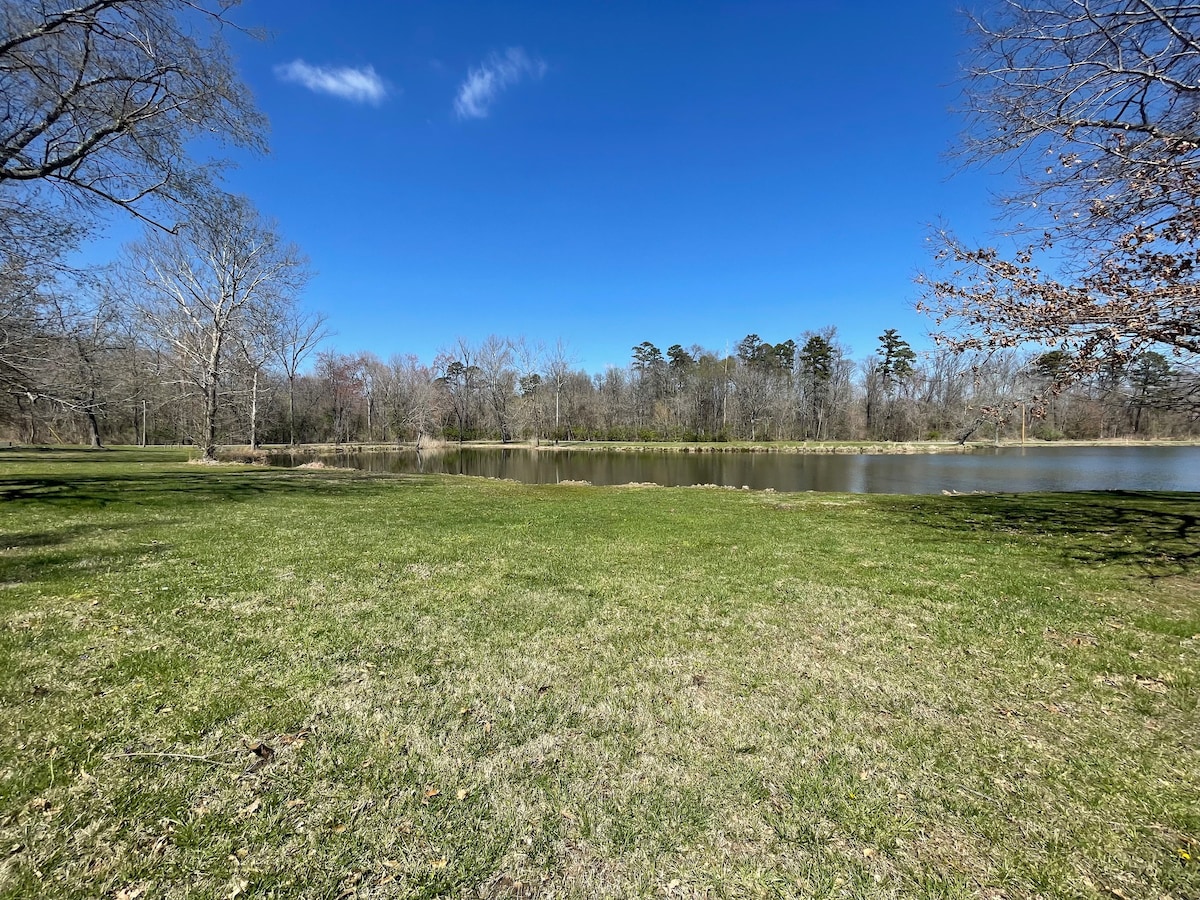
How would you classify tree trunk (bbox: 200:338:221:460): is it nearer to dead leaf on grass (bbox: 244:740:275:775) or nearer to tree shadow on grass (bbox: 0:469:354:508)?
tree shadow on grass (bbox: 0:469:354:508)

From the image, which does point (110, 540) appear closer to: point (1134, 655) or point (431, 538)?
point (431, 538)

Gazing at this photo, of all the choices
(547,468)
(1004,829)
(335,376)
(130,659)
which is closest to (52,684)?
(130,659)

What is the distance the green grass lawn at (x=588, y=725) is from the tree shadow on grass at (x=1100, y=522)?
0.33 meters

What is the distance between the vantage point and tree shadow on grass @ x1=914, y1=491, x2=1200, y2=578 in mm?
6793

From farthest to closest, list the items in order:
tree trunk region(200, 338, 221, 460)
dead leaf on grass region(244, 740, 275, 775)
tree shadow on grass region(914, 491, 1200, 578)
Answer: tree trunk region(200, 338, 221, 460)
tree shadow on grass region(914, 491, 1200, 578)
dead leaf on grass region(244, 740, 275, 775)

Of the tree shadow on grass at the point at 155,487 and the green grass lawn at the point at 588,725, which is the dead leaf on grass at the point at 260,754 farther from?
the tree shadow on grass at the point at 155,487

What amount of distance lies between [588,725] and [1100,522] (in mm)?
11574

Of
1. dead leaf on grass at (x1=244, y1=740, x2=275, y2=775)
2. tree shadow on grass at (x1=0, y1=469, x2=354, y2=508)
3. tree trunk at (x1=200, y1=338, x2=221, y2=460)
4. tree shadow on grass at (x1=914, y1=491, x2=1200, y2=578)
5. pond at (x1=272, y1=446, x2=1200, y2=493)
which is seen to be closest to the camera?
dead leaf on grass at (x1=244, y1=740, x2=275, y2=775)

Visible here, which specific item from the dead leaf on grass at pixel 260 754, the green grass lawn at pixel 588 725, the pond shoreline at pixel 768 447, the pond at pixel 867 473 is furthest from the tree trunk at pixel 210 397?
the dead leaf on grass at pixel 260 754

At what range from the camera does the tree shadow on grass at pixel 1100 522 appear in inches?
267

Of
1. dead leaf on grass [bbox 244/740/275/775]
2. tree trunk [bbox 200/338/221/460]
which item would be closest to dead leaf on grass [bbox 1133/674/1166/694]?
dead leaf on grass [bbox 244/740/275/775]

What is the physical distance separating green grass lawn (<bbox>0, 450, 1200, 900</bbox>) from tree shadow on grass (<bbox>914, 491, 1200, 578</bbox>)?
0.33 meters

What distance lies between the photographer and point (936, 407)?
50.8 metres

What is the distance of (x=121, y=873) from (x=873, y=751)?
3604mm
